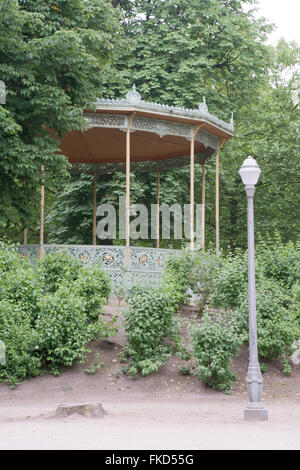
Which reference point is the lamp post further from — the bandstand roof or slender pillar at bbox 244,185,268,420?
the bandstand roof

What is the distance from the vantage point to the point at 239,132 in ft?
89.6

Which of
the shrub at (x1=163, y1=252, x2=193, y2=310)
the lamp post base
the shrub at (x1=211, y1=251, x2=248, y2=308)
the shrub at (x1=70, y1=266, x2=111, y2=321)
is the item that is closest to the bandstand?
the shrub at (x1=163, y1=252, x2=193, y2=310)

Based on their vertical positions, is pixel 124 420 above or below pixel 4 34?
below

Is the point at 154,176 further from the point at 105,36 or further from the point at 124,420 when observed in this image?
the point at 124,420

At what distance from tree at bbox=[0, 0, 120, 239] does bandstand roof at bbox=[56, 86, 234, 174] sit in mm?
1035

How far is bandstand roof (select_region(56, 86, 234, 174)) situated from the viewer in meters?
16.1

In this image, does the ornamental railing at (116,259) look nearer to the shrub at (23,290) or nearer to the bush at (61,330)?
the shrub at (23,290)

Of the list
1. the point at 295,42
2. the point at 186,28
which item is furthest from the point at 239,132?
the point at 295,42

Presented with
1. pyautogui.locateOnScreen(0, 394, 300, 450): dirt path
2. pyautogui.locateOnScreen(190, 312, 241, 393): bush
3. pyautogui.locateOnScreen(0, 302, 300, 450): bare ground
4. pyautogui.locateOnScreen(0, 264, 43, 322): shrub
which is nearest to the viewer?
pyautogui.locateOnScreen(0, 394, 300, 450): dirt path

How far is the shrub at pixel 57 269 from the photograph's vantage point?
42.1 feet

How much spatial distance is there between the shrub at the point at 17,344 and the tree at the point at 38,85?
10.4 feet

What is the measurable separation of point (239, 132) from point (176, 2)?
618 cm

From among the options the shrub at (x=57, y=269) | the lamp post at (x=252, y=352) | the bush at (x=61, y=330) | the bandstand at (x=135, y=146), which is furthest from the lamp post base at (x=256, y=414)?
the shrub at (x=57, y=269)

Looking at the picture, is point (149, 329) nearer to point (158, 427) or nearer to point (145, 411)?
point (145, 411)
